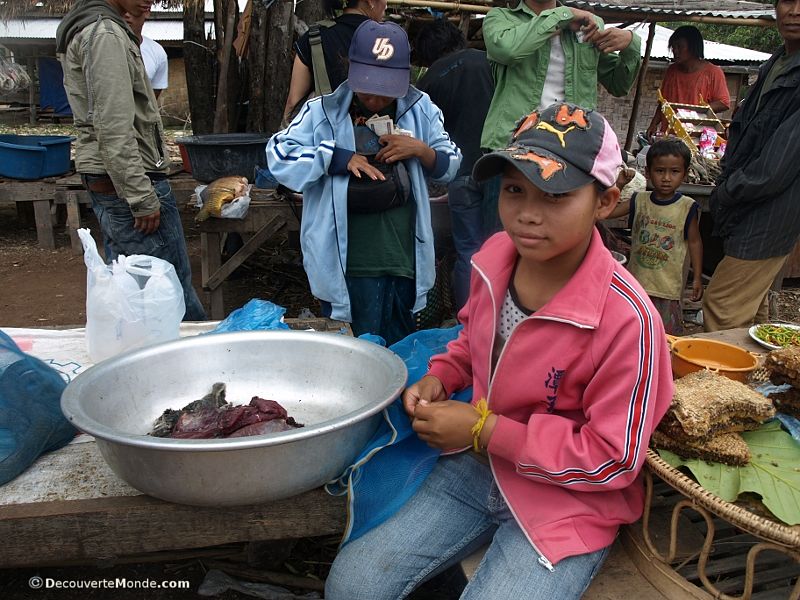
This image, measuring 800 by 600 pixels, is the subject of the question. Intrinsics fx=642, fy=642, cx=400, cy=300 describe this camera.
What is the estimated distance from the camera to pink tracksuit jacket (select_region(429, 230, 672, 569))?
4.67ft

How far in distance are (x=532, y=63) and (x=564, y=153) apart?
2478mm

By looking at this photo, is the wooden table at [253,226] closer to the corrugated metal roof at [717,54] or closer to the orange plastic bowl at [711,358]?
the orange plastic bowl at [711,358]

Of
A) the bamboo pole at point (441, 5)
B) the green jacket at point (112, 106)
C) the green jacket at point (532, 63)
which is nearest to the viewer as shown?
the green jacket at point (112, 106)

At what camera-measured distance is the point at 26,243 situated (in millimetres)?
6785

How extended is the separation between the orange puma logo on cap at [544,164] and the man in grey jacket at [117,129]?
2.26 m

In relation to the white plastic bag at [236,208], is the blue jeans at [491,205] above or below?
above

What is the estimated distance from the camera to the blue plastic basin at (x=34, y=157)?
621 cm

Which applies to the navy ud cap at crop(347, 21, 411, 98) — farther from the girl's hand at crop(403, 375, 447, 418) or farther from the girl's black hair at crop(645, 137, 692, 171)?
the girl's black hair at crop(645, 137, 692, 171)

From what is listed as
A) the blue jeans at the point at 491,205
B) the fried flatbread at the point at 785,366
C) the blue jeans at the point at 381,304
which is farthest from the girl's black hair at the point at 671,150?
the fried flatbread at the point at 785,366

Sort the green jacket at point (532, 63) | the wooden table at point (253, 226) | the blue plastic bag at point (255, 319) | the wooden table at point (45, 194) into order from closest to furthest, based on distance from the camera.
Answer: the blue plastic bag at point (255, 319)
the green jacket at point (532, 63)
the wooden table at point (253, 226)
the wooden table at point (45, 194)

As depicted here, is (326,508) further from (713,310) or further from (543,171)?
(713,310)

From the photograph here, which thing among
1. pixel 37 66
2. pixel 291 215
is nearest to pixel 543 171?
pixel 291 215

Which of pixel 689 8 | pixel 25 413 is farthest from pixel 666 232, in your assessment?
pixel 689 8

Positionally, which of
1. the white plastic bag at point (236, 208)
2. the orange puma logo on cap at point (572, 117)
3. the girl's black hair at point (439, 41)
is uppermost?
the girl's black hair at point (439, 41)
